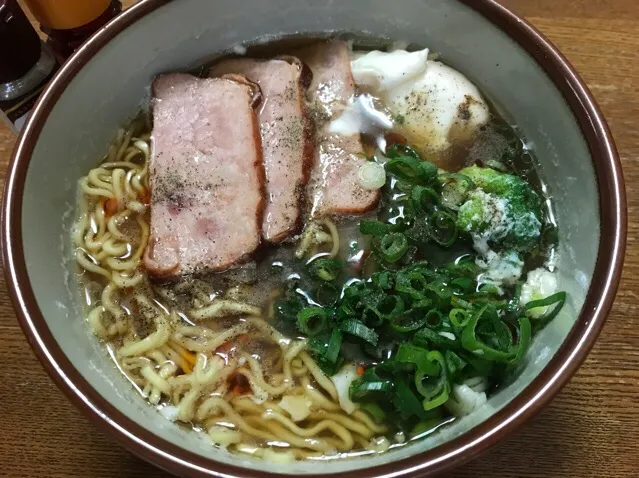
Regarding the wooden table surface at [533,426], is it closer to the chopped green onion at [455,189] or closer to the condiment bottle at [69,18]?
the chopped green onion at [455,189]

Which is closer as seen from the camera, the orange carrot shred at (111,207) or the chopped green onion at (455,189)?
the chopped green onion at (455,189)

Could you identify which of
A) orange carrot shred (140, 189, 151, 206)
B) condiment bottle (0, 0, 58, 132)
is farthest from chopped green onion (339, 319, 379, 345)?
condiment bottle (0, 0, 58, 132)

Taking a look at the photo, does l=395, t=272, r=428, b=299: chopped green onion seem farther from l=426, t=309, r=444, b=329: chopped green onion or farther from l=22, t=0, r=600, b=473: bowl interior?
l=22, t=0, r=600, b=473: bowl interior

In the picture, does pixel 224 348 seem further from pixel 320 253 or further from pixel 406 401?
pixel 406 401

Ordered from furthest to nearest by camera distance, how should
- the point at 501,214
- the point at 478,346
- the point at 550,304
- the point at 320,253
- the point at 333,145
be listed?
the point at 333,145, the point at 320,253, the point at 501,214, the point at 550,304, the point at 478,346

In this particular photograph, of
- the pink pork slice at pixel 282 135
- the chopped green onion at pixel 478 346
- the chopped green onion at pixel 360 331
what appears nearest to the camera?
the chopped green onion at pixel 478 346

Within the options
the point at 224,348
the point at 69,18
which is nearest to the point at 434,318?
the point at 224,348

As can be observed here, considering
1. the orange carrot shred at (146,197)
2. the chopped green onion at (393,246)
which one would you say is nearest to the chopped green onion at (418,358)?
the chopped green onion at (393,246)
